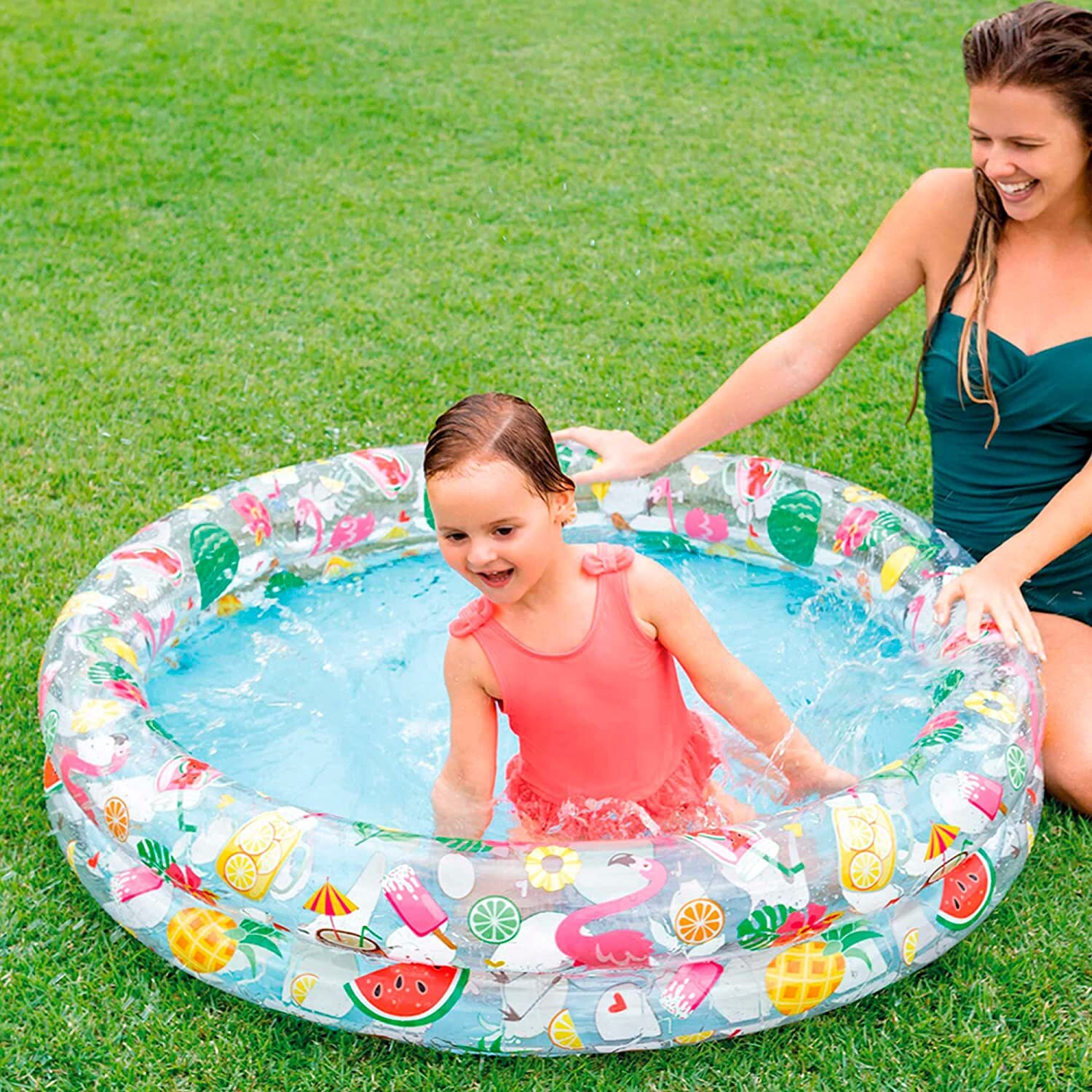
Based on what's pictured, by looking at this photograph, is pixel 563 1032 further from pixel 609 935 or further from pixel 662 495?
pixel 662 495

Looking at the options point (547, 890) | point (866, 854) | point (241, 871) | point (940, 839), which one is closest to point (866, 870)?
point (866, 854)

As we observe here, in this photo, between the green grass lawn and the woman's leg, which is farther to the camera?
the woman's leg

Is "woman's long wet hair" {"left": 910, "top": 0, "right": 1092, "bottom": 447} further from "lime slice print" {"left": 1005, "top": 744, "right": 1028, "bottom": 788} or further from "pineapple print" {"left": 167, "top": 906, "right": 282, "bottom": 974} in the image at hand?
"pineapple print" {"left": 167, "top": 906, "right": 282, "bottom": 974}

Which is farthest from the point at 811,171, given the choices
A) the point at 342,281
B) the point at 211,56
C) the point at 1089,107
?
the point at 1089,107

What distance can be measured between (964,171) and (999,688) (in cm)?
143

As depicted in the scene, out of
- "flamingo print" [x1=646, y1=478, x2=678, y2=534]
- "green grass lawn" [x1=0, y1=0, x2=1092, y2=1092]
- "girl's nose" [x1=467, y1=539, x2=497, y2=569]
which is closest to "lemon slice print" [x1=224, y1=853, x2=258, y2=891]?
"green grass lawn" [x1=0, y1=0, x2=1092, y2=1092]

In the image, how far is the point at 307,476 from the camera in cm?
439

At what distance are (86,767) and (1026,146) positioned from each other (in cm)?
247

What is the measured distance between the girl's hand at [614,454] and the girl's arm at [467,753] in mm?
1005

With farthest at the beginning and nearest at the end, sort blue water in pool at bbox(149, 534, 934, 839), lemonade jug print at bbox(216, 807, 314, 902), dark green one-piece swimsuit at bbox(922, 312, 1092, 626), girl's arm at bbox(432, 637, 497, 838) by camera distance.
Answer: blue water in pool at bbox(149, 534, 934, 839), dark green one-piece swimsuit at bbox(922, 312, 1092, 626), girl's arm at bbox(432, 637, 497, 838), lemonade jug print at bbox(216, 807, 314, 902)

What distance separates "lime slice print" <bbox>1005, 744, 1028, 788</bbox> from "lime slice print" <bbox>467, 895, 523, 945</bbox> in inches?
42.3

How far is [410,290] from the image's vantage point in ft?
21.8

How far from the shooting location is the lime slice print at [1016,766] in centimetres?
300

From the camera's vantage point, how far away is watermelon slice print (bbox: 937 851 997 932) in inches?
119
